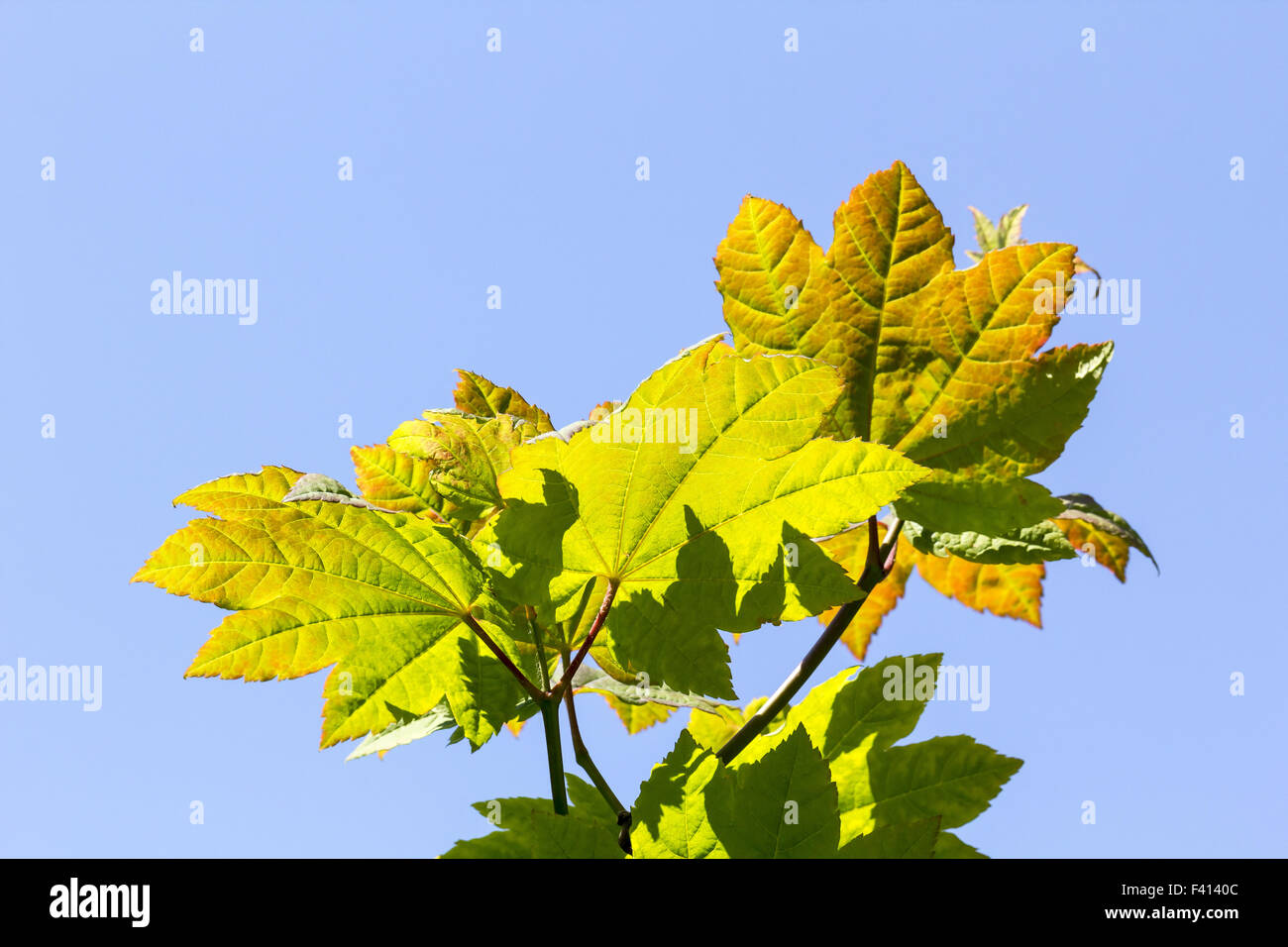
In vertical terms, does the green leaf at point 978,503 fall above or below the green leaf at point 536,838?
above

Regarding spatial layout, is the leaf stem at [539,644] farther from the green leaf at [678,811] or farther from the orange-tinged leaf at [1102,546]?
the orange-tinged leaf at [1102,546]

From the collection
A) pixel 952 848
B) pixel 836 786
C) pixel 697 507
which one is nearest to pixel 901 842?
Result: pixel 836 786

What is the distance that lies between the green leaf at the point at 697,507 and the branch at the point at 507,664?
8 centimetres

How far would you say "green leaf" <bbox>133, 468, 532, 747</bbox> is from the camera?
1.14 meters

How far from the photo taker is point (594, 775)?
4.29 feet

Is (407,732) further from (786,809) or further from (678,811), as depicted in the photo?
(786,809)

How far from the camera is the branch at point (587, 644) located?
4.00ft

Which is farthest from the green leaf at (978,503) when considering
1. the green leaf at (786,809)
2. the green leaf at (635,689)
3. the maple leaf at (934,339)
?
the green leaf at (786,809)

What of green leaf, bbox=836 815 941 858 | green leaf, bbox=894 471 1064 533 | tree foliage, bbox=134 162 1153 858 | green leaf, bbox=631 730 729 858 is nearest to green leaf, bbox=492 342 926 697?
tree foliage, bbox=134 162 1153 858

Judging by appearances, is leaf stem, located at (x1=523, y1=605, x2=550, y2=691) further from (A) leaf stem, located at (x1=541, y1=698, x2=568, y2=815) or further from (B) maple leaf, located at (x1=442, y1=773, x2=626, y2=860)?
(B) maple leaf, located at (x1=442, y1=773, x2=626, y2=860)

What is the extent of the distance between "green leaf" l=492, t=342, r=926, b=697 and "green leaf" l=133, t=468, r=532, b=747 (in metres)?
0.12

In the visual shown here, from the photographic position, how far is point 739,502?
120 centimetres
